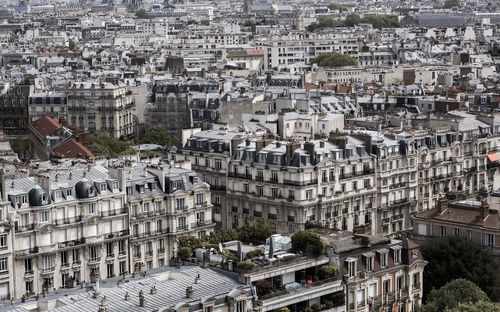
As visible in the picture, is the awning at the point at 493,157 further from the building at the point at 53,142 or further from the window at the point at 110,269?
the window at the point at 110,269

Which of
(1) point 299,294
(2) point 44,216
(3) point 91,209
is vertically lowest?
(1) point 299,294

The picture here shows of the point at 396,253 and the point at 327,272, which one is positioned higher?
the point at 327,272

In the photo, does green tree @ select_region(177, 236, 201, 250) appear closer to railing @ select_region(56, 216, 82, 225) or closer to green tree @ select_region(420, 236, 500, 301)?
railing @ select_region(56, 216, 82, 225)

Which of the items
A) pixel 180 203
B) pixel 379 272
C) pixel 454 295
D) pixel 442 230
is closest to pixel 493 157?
pixel 442 230

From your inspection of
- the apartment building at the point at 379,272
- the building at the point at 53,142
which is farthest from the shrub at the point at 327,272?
the building at the point at 53,142

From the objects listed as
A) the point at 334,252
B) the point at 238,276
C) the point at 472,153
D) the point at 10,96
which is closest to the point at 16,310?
the point at 238,276

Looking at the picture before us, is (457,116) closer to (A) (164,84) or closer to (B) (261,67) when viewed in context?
(A) (164,84)

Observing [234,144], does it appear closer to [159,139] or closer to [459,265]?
[459,265]
